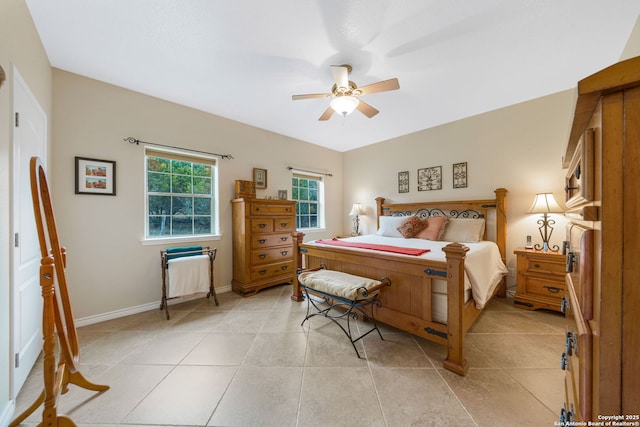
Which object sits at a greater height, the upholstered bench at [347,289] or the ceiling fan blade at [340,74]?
the ceiling fan blade at [340,74]

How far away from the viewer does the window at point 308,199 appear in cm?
463

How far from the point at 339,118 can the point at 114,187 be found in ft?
9.91

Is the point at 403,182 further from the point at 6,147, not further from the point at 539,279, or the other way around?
the point at 6,147

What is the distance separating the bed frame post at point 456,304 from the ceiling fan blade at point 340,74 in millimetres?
1652

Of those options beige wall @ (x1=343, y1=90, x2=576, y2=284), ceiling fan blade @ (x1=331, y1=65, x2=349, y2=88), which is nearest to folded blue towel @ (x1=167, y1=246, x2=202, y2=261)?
ceiling fan blade @ (x1=331, y1=65, x2=349, y2=88)

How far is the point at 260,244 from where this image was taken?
3.40 meters

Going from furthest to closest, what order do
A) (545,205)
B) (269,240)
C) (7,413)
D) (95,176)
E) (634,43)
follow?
(269,240)
(545,205)
(95,176)
(634,43)
(7,413)

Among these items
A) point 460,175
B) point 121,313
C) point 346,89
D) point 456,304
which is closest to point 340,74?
point 346,89

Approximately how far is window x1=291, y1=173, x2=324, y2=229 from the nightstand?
3315mm

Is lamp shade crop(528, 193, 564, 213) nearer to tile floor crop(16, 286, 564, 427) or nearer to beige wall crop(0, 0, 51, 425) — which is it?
tile floor crop(16, 286, 564, 427)

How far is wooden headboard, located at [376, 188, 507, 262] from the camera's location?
3.16m

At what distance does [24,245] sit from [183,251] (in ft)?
4.36

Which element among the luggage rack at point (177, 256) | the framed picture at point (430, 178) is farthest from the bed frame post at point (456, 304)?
the luggage rack at point (177, 256)

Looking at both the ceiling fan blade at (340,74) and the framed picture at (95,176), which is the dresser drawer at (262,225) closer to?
the framed picture at (95,176)
